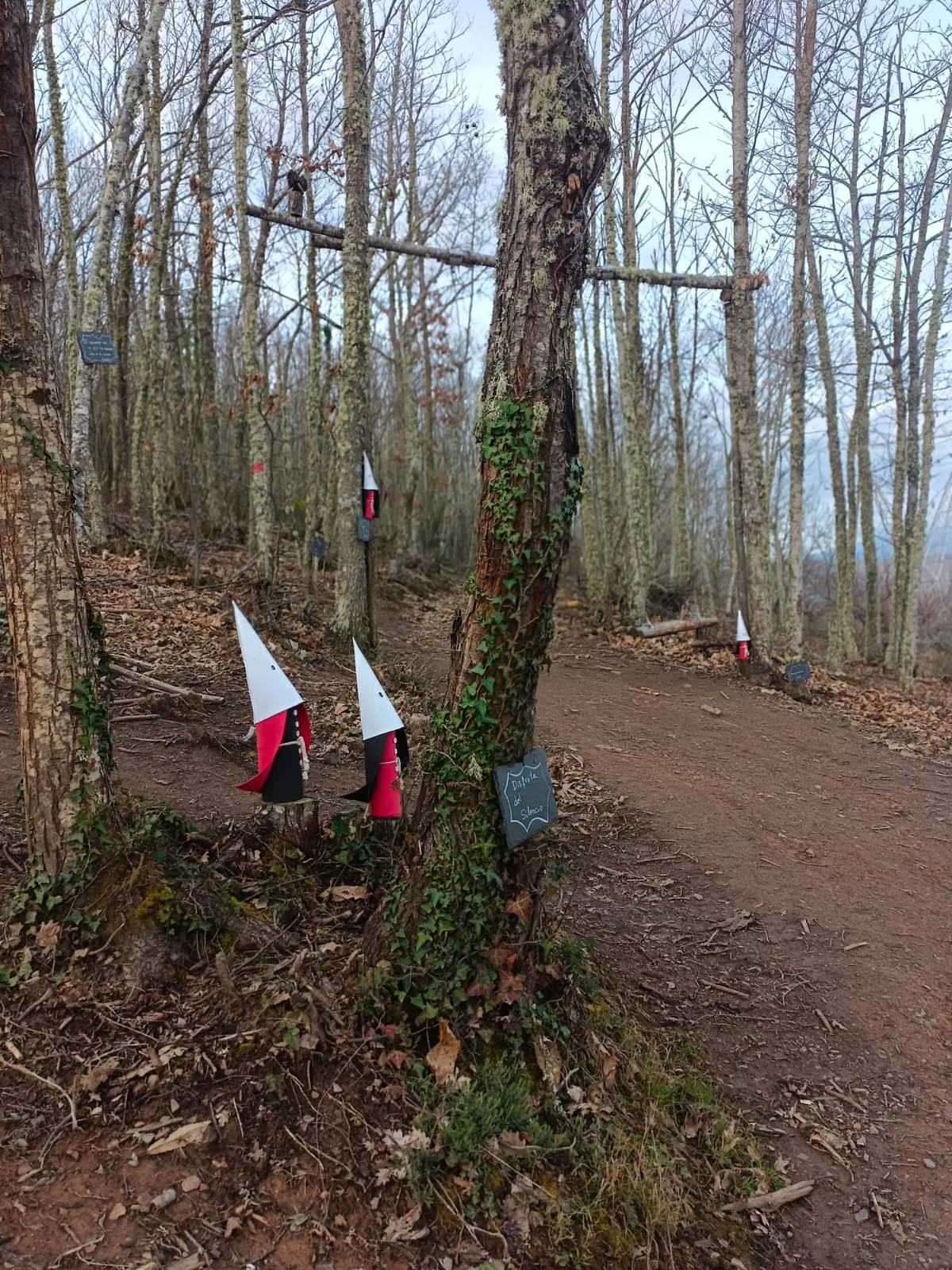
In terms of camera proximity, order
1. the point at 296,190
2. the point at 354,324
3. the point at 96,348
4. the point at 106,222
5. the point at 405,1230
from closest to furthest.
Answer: the point at 405,1230 < the point at 96,348 < the point at 296,190 < the point at 354,324 < the point at 106,222

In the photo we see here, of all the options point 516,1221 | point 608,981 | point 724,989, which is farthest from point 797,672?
point 516,1221

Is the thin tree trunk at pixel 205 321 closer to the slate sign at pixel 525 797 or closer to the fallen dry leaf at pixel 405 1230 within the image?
the slate sign at pixel 525 797

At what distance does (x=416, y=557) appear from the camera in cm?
1803

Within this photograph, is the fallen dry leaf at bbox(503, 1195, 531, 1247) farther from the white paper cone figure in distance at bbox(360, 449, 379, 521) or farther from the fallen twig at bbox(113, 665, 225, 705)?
the white paper cone figure in distance at bbox(360, 449, 379, 521)

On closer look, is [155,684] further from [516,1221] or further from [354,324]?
[516,1221]

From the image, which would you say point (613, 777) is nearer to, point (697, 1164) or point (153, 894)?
point (697, 1164)

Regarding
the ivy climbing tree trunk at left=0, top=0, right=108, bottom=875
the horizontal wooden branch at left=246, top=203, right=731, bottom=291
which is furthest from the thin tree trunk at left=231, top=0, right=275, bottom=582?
the ivy climbing tree trunk at left=0, top=0, right=108, bottom=875

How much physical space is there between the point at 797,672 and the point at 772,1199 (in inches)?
307

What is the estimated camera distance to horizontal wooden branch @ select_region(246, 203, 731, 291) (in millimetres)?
7867

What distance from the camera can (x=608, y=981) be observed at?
12.6 ft

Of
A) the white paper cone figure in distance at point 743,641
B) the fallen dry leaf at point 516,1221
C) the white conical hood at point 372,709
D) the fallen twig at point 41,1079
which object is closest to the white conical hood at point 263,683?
the white conical hood at point 372,709

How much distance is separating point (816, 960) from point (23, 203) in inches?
211

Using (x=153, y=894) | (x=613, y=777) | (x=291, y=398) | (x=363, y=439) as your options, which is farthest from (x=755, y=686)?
(x=291, y=398)

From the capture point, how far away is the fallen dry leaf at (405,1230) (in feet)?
7.68
